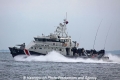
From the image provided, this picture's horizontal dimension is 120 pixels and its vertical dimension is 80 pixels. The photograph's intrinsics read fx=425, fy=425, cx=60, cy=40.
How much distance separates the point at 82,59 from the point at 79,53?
1107 mm

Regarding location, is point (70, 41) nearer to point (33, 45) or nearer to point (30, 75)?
point (33, 45)

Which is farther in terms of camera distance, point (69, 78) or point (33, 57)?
point (33, 57)

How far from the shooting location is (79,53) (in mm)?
67562

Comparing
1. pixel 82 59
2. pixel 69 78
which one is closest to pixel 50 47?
pixel 82 59

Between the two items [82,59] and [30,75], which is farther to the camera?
[82,59]

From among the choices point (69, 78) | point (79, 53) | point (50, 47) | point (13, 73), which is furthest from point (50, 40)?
point (69, 78)

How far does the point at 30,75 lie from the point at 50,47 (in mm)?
22381

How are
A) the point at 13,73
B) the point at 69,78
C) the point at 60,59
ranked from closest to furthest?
1. the point at 69,78
2. the point at 13,73
3. the point at 60,59

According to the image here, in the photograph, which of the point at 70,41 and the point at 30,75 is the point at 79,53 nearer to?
the point at 70,41

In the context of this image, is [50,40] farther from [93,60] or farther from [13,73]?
[13,73]

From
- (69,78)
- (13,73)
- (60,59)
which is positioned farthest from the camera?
(60,59)

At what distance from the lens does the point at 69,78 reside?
41625mm

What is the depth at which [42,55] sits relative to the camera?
216 feet

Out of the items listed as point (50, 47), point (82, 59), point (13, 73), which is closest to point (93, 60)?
point (82, 59)
